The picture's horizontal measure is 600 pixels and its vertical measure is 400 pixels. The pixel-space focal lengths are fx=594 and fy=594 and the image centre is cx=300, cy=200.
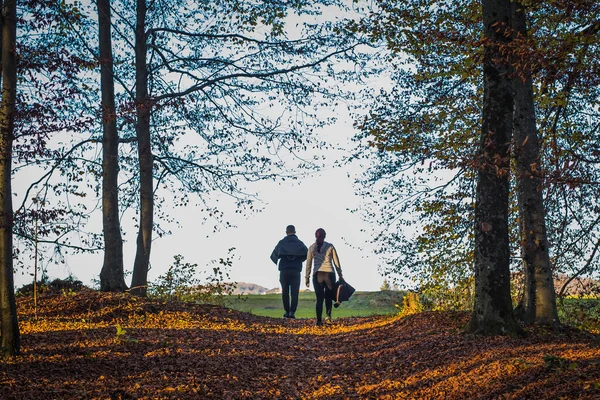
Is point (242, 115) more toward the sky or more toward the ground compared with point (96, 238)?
more toward the sky

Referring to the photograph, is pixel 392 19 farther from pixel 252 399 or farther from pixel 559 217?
pixel 252 399

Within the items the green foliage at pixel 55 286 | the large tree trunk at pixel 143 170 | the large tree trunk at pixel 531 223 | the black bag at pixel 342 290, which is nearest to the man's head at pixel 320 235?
the black bag at pixel 342 290

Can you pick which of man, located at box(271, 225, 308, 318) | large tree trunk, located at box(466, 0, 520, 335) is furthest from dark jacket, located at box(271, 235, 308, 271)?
large tree trunk, located at box(466, 0, 520, 335)

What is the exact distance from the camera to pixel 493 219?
10.4m

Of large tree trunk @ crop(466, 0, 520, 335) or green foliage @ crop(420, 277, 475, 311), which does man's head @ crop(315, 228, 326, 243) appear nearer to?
green foliage @ crop(420, 277, 475, 311)

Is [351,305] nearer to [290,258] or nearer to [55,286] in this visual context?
[290,258]

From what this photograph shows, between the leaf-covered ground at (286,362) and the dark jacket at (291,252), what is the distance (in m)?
3.93

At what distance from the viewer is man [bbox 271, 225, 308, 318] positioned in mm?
17375

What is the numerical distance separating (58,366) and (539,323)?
8621 millimetres

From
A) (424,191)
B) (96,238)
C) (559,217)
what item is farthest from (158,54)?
(559,217)

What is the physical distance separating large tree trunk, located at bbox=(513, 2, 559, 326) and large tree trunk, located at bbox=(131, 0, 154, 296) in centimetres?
1037

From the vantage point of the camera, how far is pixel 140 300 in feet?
50.2

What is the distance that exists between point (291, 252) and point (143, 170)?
497cm

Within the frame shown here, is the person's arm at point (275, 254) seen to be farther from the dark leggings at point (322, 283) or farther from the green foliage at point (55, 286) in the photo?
the green foliage at point (55, 286)
